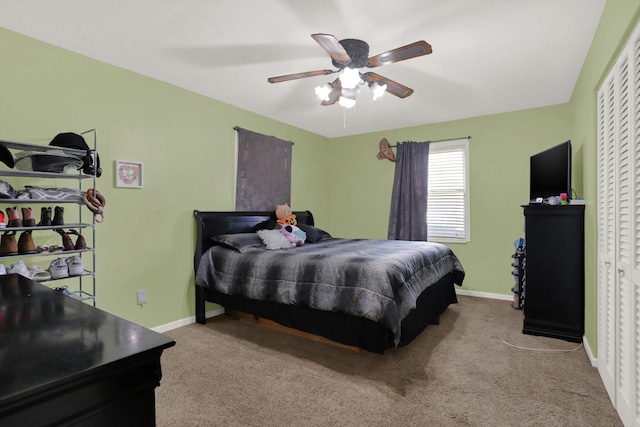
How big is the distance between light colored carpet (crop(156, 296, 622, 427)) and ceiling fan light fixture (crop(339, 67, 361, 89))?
2.07 m

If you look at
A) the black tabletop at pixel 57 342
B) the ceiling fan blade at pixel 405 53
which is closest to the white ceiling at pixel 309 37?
the ceiling fan blade at pixel 405 53

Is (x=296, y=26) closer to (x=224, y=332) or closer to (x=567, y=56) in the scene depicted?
(x=567, y=56)

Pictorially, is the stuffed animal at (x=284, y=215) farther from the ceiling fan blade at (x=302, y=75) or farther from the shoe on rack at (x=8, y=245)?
the shoe on rack at (x=8, y=245)

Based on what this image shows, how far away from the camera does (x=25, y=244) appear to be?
2178 millimetres

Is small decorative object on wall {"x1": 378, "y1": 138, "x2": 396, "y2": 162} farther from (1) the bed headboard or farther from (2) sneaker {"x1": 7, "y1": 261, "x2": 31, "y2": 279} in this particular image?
(2) sneaker {"x1": 7, "y1": 261, "x2": 31, "y2": 279}

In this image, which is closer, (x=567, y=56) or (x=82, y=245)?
(x=82, y=245)

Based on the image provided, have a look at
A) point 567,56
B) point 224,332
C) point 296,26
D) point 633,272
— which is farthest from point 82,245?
point 567,56

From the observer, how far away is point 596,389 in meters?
2.06

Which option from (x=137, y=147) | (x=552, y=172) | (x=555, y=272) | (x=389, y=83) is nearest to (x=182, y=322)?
(x=137, y=147)

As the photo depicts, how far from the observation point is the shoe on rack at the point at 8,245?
209 centimetres

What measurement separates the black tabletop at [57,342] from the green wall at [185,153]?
200 centimetres

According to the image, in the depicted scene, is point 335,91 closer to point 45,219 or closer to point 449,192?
point 45,219

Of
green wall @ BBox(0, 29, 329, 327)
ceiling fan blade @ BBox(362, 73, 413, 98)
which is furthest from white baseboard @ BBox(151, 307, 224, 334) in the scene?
ceiling fan blade @ BBox(362, 73, 413, 98)

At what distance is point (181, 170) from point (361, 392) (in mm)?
2589
